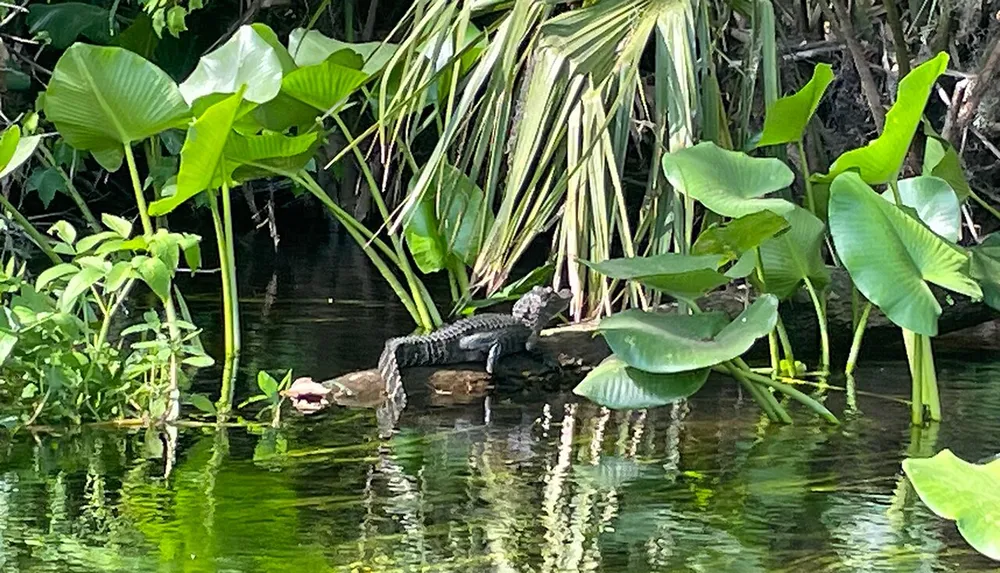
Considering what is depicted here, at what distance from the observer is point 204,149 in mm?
3557

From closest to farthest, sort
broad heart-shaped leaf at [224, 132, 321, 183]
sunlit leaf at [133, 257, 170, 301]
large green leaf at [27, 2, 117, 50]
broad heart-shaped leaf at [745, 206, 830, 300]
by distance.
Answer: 1. sunlit leaf at [133, 257, 170, 301]
2. broad heart-shaped leaf at [745, 206, 830, 300]
3. broad heart-shaped leaf at [224, 132, 321, 183]
4. large green leaf at [27, 2, 117, 50]

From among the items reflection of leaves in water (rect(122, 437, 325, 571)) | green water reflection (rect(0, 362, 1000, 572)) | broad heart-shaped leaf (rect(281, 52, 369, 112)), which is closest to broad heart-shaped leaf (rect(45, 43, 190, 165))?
broad heart-shaped leaf (rect(281, 52, 369, 112))

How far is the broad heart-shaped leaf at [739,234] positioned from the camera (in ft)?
10.3

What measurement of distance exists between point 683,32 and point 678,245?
545 millimetres

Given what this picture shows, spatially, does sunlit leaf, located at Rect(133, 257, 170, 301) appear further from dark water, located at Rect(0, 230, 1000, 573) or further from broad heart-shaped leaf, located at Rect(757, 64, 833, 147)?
broad heart-shaped leaf, located at Rect(757, 64, 833, 147)

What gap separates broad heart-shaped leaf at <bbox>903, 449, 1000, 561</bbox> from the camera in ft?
6.07

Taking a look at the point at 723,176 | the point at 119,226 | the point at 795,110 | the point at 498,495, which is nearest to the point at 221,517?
the point at 498,495

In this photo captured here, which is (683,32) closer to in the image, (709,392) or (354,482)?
(709,392)

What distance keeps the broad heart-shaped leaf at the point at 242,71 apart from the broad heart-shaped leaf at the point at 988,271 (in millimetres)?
1945

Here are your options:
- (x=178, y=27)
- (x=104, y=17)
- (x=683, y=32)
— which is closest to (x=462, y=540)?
(x=683, y=32)

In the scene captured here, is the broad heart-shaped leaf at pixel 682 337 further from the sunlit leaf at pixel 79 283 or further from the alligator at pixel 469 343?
the sunlit leaf at pixel 79 283

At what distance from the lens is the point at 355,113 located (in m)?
7.72

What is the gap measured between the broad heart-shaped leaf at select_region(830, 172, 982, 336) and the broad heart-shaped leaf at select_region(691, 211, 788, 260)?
0.16 metres

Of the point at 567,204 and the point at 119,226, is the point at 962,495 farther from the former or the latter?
the point at 119,226
